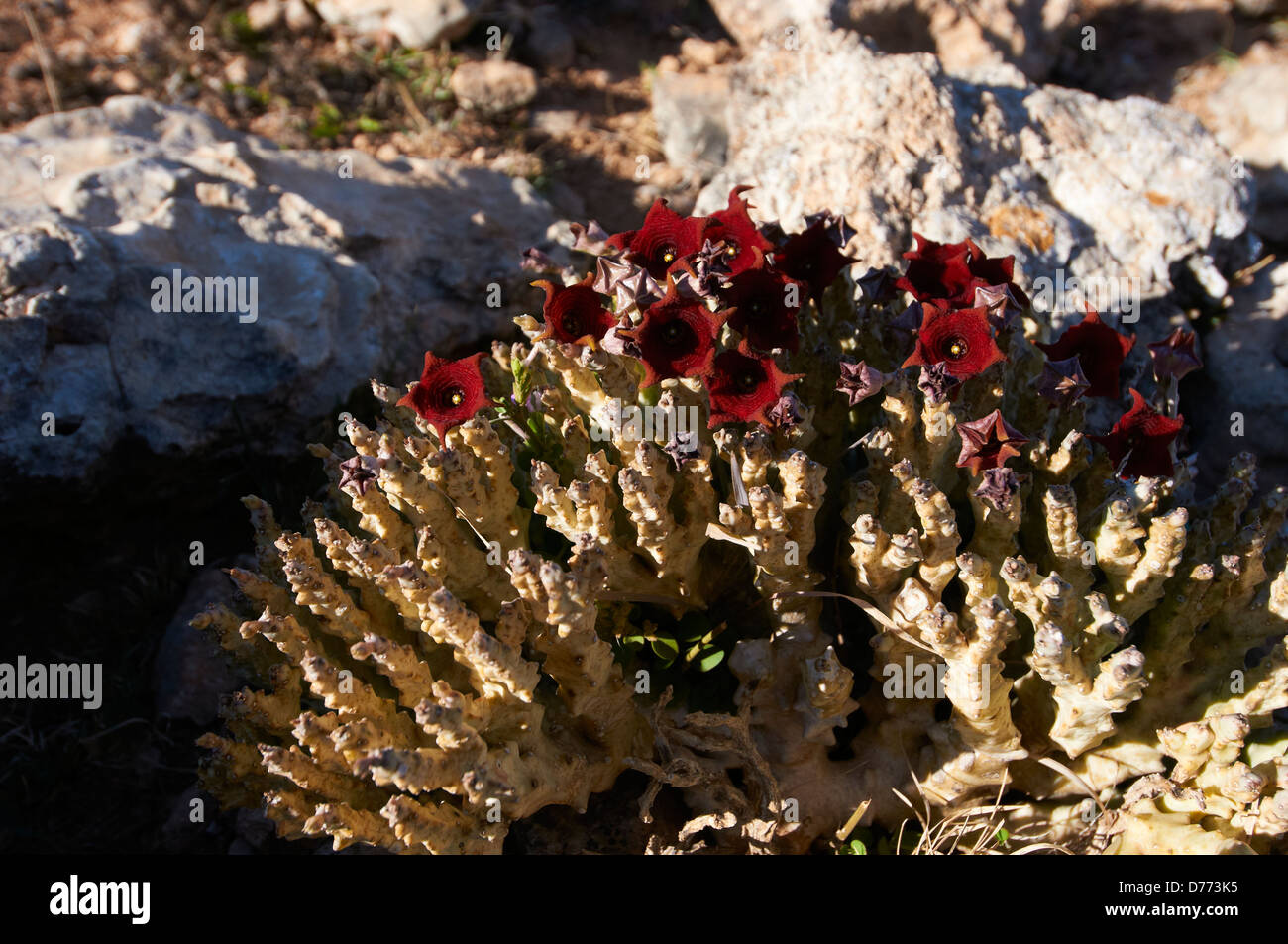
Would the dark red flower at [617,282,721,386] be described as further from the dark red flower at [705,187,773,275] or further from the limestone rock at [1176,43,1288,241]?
the limestone rock at [1176,43,1288,241]

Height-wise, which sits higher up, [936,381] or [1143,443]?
[936,381]

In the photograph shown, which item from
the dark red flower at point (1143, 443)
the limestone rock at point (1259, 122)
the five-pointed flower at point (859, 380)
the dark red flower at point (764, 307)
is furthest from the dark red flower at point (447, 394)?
the limestone rock at point (1259, 122)

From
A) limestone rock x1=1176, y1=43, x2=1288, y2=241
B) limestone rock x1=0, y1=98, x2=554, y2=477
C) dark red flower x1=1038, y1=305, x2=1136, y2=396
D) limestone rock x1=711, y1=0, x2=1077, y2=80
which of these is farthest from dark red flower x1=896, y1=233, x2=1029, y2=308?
limestone rock x1=1176, y1=43, x2=1288, y2=241

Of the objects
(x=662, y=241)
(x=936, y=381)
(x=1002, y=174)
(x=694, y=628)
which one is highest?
(x=1002, y=174)

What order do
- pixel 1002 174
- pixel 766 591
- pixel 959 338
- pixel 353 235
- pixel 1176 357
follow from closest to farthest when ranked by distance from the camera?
pixel 959 338 < pixel 766 591 < pixel 1176 357 < pixel 1002 174 < pixel 353 235

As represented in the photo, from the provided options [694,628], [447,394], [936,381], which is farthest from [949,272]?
[447,394]

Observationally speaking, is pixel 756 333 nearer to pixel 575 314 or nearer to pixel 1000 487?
pixel 575 314

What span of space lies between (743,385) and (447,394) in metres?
1.05

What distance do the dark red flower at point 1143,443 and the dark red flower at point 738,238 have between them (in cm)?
139

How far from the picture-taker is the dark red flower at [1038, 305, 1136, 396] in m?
3.83

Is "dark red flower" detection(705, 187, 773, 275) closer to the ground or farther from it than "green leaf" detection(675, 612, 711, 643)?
farther from it

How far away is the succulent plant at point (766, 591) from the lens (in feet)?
11.1

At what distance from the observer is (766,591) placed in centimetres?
393
